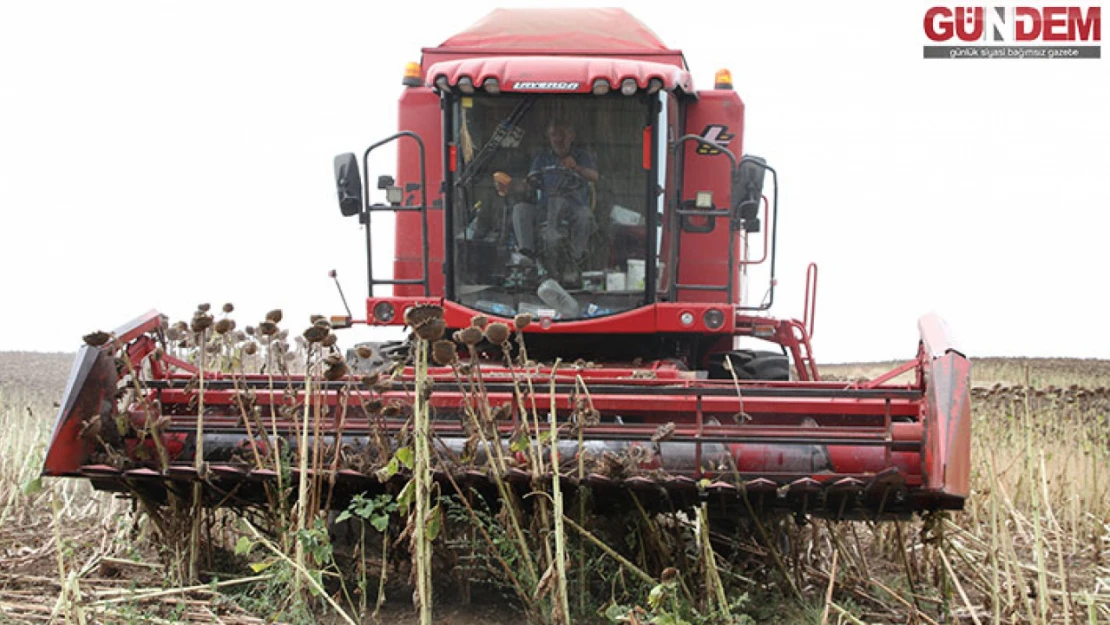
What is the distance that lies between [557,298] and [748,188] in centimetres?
118

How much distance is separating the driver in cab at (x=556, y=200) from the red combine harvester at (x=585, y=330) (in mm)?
11

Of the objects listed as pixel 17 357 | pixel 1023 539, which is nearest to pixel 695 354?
pixel 1023 539

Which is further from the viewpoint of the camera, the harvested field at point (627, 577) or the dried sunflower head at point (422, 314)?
the harvested field at point (627, 577)

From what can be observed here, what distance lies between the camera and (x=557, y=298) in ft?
22.0

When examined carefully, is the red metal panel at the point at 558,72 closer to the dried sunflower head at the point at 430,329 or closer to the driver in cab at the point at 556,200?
the driver in cab at the point at 556,200

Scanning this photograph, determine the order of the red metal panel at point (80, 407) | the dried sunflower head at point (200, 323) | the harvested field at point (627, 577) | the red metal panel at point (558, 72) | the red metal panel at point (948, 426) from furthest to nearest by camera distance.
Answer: the red metal panel at point (558, 72) → the red metal panel at point (80, 407) → the dried sunflower head at point (200, 323) → the harvested field at point (627, 577) → the red metal panel at point (948, 426)

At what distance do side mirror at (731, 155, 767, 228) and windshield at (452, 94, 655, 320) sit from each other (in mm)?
468

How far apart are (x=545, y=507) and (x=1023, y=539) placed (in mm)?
3644

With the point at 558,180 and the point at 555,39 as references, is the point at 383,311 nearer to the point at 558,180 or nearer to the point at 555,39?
the point at 558,180

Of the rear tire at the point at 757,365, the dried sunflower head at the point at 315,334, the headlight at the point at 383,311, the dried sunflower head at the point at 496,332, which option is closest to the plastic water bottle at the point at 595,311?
the rear tire at the point at 757,365

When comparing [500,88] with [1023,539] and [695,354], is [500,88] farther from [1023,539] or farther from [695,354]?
[1023,539]

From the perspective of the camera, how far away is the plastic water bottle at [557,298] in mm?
6691

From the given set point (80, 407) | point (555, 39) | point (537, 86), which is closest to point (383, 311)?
point (537, 86)

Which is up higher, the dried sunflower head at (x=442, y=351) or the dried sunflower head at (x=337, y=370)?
the dried sunflower head at (x=442, y=351)
